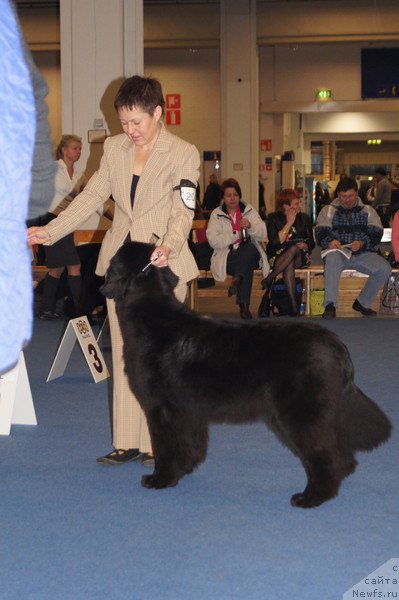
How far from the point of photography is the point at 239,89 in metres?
17.4

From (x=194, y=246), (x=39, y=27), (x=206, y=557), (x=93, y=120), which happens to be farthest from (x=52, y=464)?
(x=39, y=27)

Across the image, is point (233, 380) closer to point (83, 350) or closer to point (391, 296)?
point (83, 350)

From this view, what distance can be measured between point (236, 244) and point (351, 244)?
4.02ft

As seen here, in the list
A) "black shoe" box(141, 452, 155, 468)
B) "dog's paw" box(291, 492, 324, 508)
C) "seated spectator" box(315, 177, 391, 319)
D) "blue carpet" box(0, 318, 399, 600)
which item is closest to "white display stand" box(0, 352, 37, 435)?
"blue carpet" box(0, 318, 399, 600)

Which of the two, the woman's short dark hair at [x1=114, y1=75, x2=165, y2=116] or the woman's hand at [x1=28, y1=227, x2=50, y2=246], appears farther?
the woman's short dark hair at [x1=114, y1=75, x2=165, y2=116]

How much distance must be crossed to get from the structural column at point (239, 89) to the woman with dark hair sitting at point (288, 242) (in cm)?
877

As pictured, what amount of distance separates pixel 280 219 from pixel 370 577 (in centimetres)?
662

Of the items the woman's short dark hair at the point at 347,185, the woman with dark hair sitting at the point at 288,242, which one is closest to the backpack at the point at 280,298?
the woman with dark hair sitting at the point at 288,242

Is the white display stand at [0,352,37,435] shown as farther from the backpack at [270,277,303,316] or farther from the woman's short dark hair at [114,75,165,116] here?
the backpack at [270,277,303,316]

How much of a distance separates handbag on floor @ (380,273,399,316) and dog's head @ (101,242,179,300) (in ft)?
19.3

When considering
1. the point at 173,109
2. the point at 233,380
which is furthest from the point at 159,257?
the point at 173,109

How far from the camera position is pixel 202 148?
830 inches

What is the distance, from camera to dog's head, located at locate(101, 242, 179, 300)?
10.2ft

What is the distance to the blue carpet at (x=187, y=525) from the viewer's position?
231cm
